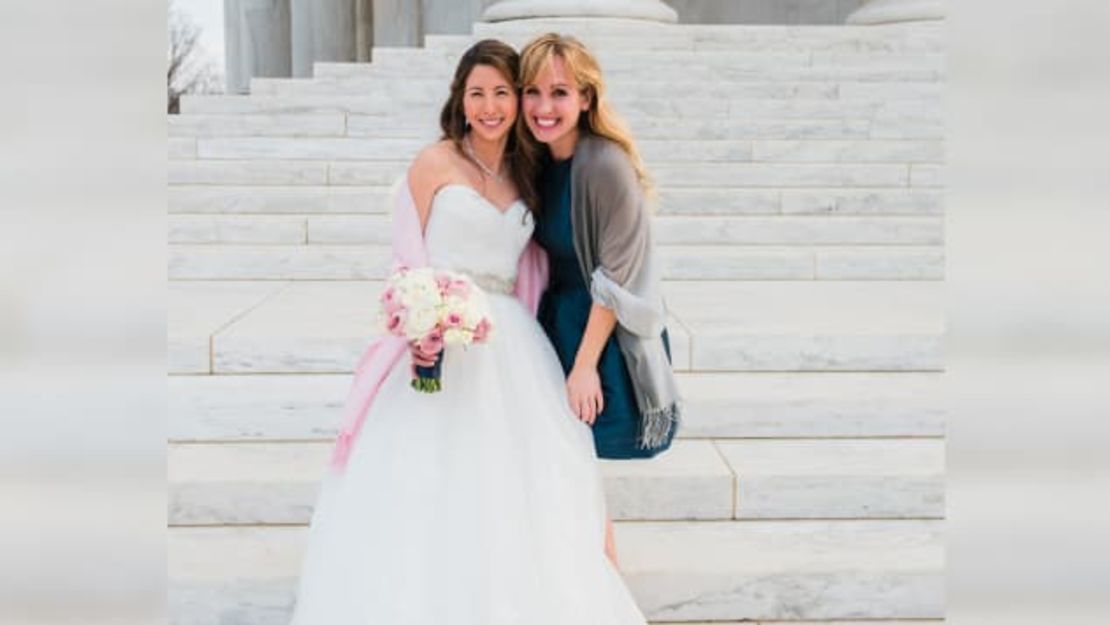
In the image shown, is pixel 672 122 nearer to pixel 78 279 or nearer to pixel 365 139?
pixel 365 139

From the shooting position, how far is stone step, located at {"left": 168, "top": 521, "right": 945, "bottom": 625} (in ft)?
12.0

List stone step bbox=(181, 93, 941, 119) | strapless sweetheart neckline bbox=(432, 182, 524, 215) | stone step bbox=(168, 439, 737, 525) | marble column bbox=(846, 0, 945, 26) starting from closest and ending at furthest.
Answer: strapless sweetheart neckline bbox=(432, 182, 524, 215), stone step bbox=(168, 439, 737, 525), stone step bbox=(181, 93, 941, 119), marble column bbox=(846, 0, 945, 26)

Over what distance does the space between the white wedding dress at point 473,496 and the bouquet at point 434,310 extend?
0.24 m

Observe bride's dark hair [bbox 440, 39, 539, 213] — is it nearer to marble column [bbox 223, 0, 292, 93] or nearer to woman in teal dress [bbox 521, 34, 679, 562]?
woman in teal dress [bbox 521, 34, 679, 562]

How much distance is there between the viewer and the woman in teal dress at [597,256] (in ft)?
9.23

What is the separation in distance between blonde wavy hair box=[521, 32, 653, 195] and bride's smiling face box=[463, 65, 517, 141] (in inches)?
2.2

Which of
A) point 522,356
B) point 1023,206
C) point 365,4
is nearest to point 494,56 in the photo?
point 522,356

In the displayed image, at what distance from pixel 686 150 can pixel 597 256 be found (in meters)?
6.42

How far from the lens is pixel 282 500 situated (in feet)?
13.5

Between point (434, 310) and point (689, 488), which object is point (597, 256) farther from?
point (689, 488)

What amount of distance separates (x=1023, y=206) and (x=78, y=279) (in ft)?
2.67

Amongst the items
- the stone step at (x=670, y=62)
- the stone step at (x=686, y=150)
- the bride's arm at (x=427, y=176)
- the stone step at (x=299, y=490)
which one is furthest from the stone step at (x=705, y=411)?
the stone step at (x=670, y=62)

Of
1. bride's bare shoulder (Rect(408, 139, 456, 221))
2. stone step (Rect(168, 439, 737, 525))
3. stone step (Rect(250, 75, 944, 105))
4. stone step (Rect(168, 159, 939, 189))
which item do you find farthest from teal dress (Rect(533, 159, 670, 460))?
stone step (Rect(250, 75, 944, 105))

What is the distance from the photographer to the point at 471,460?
2893 mm
